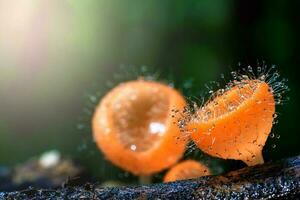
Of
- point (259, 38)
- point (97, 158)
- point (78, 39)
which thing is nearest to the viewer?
point (97, 158)

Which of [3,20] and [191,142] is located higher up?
[3,20]

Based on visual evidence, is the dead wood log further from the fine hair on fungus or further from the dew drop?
the dew drop

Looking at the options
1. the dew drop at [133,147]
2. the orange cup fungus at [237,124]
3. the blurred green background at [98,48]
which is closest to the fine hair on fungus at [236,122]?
the orange cup fungus at [237,124]

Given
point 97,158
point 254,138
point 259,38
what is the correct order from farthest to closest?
1. point 259,38
2. point 97,158
3. point 254,138

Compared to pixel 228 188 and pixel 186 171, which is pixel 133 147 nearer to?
pixel 186 171

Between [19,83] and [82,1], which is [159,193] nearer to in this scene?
[82,1]

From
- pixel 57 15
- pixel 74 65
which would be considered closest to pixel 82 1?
pixel 57 15

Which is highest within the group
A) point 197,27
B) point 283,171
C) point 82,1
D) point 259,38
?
point 82,1
